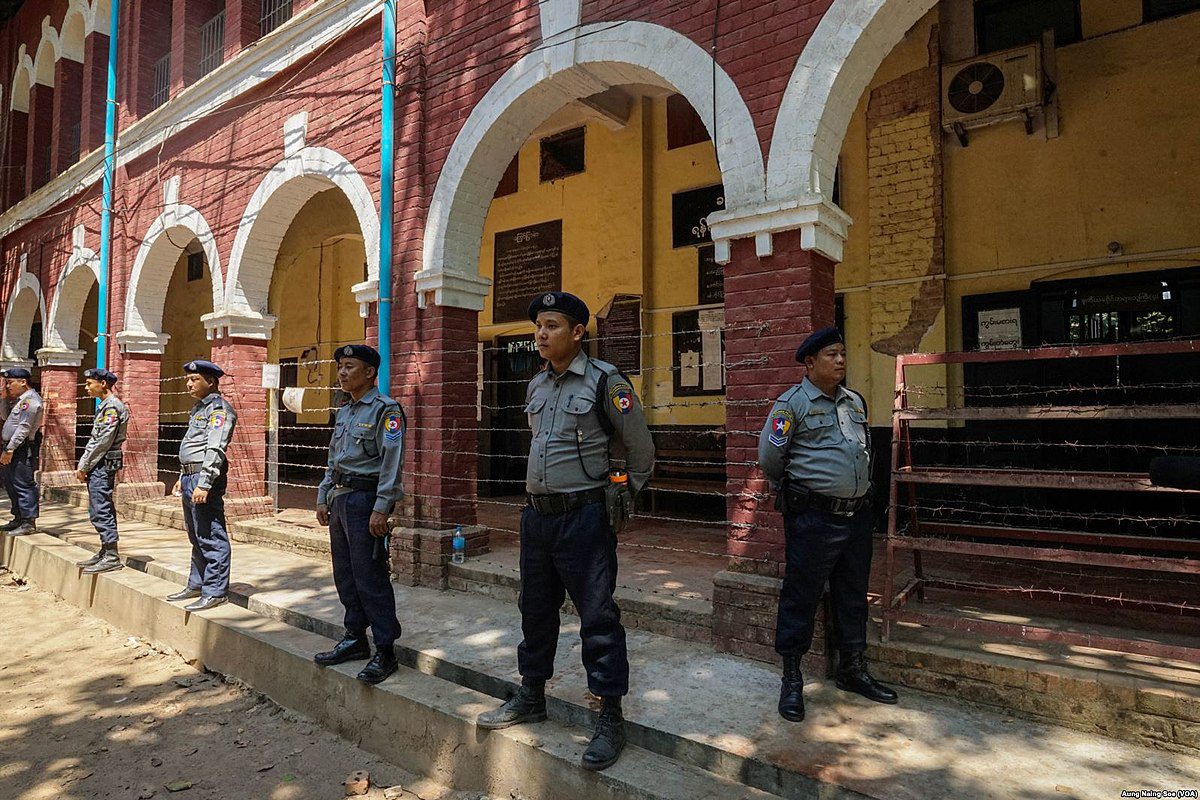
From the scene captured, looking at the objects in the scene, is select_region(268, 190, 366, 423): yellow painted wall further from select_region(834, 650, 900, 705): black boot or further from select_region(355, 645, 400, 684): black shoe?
select_region(834, 650, 900, 705): black boot

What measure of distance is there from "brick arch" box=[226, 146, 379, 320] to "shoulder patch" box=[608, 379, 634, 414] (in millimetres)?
3786

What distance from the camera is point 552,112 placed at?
5.63 metres

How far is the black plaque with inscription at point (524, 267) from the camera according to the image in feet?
31.0

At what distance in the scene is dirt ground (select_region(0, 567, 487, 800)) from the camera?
335 centimetres

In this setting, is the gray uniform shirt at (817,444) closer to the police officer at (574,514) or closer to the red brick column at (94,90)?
the police officer at (574,514)

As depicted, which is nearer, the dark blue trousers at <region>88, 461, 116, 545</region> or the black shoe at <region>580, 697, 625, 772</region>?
the black shoe at <region>580, 697, 625, 772</region>

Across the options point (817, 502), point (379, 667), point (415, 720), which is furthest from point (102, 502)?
point (817, 502)

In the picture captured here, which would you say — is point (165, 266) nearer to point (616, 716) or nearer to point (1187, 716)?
point (616, 716)

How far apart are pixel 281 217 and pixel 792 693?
23.7ft

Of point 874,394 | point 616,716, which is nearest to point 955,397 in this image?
point 874,394

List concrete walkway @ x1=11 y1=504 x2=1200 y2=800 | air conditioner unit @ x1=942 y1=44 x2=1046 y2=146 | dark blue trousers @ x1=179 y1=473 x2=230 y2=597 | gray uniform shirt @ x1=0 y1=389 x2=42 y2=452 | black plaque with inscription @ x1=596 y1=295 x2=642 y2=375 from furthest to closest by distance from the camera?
black plaque with inscription @ x1=596 y1=295 x2=642 y2=375, gray uniform shirt @ x1=0 y1=389 x2=42 y2=452, air conditioner unit @ x1=942 y1=44 x2=1046 y2=146, dark blue trousers @ x1=179 y1=473 x2=230 y2=597, concrete walkway @ x1=11 y1=504 x2=1200 y2=800

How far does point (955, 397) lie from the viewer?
6.70 meters

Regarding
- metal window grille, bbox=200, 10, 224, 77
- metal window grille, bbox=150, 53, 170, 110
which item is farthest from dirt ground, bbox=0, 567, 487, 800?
metal window grille, bbox=150, 53, 170, 110

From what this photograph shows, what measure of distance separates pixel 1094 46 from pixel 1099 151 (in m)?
0.93
